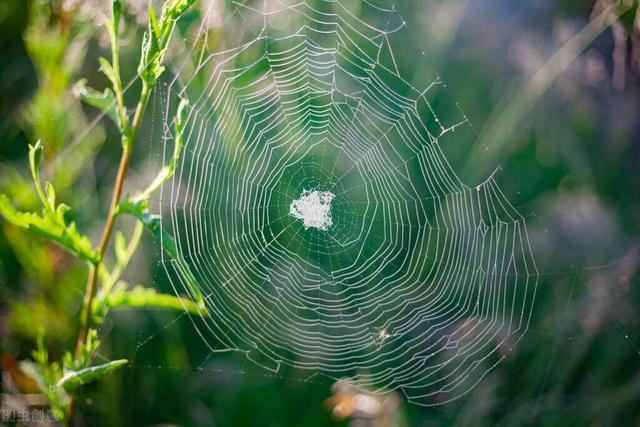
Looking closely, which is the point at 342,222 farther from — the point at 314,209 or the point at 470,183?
the point at 470,183

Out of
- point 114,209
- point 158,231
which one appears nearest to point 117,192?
point 114,209

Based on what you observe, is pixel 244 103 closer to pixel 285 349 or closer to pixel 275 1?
pixel 275 1

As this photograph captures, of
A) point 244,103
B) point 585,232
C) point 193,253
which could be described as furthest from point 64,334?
point 585,232

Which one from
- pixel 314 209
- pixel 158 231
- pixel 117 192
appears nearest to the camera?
pixel 158 231

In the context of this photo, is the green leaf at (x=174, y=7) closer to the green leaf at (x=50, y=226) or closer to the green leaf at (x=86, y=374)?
the green leaf at (x=50, y=226)

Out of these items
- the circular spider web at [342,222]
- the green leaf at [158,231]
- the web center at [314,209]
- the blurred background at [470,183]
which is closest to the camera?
the green leaf at [158,231]

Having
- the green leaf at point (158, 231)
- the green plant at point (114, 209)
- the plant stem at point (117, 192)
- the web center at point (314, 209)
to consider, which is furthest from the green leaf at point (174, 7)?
the web center at point (314, 209)
